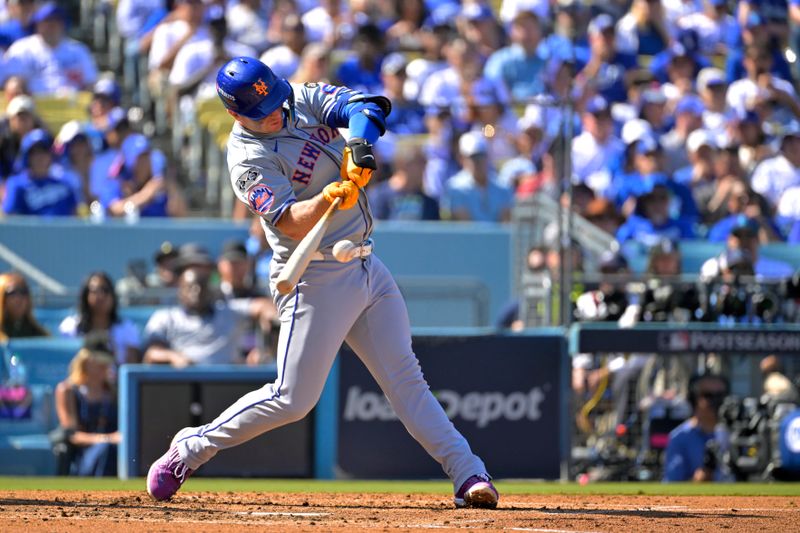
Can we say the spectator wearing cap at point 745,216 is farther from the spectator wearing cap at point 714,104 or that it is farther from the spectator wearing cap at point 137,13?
the spectator wearing cap at point 137,13

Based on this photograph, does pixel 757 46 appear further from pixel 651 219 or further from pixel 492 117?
pixel 492 117

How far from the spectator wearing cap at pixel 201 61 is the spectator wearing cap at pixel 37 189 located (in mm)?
1894

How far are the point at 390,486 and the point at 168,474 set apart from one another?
2.83 meters

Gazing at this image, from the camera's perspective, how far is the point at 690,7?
17.0 m

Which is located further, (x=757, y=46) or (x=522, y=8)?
(x=522, y=8)

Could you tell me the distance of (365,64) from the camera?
14.5 m

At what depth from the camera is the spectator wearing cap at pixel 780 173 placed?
14.0m

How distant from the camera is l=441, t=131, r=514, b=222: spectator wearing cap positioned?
13141 mm

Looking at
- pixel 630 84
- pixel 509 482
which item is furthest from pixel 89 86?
pixel 509 482

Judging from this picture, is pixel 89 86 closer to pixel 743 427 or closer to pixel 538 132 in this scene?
pixel 538 132

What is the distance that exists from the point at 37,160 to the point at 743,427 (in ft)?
21.1

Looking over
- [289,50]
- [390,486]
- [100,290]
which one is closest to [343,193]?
[390,486]

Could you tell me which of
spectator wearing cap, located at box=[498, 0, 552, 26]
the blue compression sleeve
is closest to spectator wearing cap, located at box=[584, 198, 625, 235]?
spectator wearing cap, located at box=[498, 0, 552, 26]

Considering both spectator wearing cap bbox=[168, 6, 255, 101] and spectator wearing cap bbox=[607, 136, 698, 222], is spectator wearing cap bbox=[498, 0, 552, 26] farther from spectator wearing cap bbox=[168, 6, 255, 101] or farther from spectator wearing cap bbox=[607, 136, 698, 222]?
spectator wearing cap bbox=[168, 6, 255, 101]
